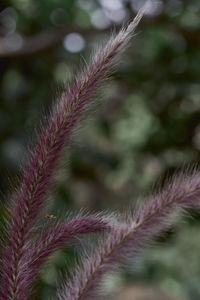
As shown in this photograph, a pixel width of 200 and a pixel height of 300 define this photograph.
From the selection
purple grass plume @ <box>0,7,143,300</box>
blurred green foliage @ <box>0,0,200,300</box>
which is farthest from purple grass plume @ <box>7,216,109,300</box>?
blurred green foliage @ <box>0,0,200,300</box>

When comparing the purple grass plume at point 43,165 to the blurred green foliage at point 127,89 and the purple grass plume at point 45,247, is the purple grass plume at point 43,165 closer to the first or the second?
the purple grass plume at point 45,247

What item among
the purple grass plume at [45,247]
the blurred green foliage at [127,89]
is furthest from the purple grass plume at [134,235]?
the blurred green foliage at [127,89]

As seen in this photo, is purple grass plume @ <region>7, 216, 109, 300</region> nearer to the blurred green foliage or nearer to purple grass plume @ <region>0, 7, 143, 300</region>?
purple grass plume @ <region>0, 7, 143, 300</region>

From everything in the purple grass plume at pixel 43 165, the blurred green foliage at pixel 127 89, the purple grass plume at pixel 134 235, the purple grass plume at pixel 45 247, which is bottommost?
the blurred green foliage at pixel 127 89

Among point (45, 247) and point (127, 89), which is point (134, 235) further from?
point (127, 89)

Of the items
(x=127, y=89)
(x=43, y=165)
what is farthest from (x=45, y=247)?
(x=127, y=89)
